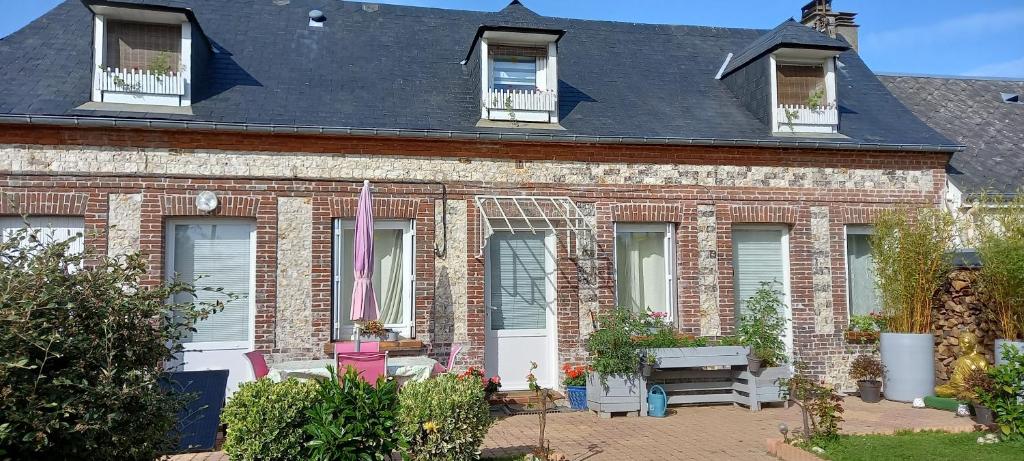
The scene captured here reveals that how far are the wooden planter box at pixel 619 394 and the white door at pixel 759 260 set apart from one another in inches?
95.2

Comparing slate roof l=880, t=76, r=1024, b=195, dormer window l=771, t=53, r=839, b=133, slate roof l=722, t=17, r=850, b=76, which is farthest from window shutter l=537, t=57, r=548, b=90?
slate roof l=880, t=76, r=1024, b=195

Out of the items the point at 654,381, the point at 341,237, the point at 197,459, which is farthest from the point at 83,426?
the point at 654,381

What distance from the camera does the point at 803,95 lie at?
1088cm

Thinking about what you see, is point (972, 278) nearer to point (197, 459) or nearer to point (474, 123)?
point (474, 123)

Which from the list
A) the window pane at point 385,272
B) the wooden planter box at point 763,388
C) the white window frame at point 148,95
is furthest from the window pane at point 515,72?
the wooden planter box at point 763,388

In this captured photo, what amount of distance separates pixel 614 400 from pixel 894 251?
14.5 ft

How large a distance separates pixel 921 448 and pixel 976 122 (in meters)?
8.93

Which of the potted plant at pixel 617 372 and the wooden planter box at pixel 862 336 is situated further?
the wooden planter box at pixel 862 336

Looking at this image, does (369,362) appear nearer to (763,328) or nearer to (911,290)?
(763,328)

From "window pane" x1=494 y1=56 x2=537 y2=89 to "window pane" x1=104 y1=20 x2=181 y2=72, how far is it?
4.21 meters

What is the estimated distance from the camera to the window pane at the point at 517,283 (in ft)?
31.7

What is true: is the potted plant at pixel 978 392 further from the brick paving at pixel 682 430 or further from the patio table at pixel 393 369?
the patio table at pixel 393 369

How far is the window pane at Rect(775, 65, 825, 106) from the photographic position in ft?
35.4

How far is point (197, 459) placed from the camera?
637 centimetres
